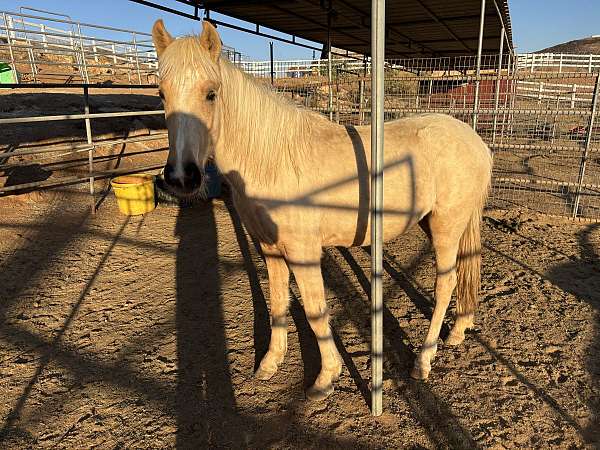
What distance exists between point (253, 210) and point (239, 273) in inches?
80.0

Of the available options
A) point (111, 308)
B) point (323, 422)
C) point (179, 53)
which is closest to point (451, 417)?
point (323, 422)

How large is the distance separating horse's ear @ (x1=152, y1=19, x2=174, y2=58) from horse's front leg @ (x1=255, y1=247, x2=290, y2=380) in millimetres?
1409

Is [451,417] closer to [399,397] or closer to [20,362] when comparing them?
[399,397]

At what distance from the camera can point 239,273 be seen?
4125 mm

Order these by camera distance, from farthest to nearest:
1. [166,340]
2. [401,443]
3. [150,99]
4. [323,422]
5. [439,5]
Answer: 1. [150,99]
2. [439,5]
3. [166,340]
4. [323,422]
5. [401,443]

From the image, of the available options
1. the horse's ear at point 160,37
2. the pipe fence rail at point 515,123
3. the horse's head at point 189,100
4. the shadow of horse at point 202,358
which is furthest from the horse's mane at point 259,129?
the pipe fence rail at point 515,123

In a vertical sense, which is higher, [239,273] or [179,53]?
[179,53]

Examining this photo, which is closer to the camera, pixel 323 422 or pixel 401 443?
pixel 401 443

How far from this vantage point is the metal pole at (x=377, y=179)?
170 cm

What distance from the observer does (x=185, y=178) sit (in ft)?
5.46

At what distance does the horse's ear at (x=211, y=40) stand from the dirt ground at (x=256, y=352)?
2102 mm

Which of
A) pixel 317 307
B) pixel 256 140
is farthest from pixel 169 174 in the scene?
pixel 317 307

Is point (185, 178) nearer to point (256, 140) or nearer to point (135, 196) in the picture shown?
point (256, 140)

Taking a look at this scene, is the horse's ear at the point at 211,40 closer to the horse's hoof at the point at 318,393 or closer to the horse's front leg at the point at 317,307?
the horse's front leg at the point at 317,307
